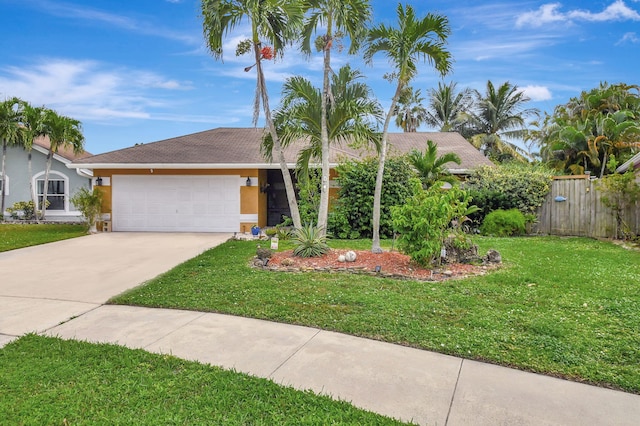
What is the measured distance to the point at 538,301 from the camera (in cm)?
532

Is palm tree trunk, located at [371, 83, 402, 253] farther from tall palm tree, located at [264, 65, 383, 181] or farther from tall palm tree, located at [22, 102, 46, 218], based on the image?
tall palm tree, located at [22, 102, 46, 218]

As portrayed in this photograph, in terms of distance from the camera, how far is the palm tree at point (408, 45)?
27.2 feet

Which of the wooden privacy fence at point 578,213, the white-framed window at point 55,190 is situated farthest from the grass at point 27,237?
the wooden privacy fence at point 578,213

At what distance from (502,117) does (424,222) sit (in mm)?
25939

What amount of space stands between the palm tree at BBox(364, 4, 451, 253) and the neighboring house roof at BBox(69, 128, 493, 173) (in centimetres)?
323

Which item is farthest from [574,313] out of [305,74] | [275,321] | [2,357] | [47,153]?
[47,153]

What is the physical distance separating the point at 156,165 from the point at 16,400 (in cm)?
1159

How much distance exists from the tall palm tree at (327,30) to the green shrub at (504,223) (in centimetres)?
637

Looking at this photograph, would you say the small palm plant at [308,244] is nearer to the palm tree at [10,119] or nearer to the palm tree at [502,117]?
the palm tree at [10,119]

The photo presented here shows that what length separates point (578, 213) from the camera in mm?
12453

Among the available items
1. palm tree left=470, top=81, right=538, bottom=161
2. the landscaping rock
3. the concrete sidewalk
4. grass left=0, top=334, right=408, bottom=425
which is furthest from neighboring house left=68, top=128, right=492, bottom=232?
palm tree left=470, top=81, right=538, bottom=161

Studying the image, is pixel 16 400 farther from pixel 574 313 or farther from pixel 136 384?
pixel 574 313

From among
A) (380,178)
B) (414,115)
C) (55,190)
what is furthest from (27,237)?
(414,115)

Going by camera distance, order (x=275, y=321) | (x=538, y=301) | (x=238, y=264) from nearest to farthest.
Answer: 1. (x=275, y=321)
2. (x=538, y=301)
3. (x=238, y=264)
